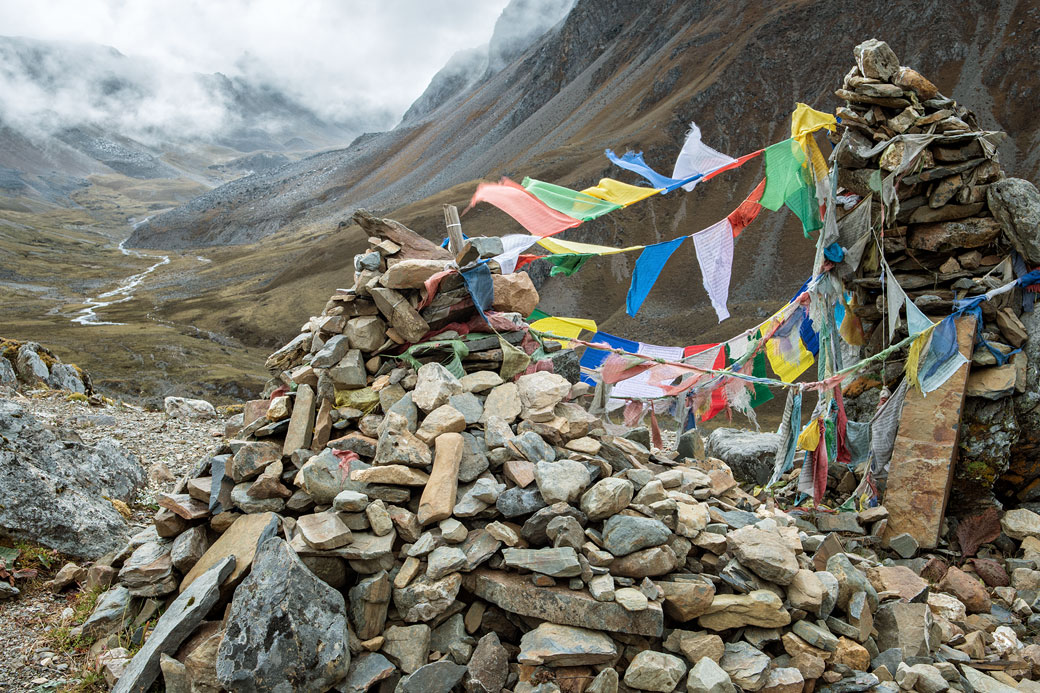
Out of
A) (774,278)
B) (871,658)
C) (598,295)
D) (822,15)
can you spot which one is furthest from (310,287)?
(871,658)

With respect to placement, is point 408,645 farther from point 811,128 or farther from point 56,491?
point 811,128

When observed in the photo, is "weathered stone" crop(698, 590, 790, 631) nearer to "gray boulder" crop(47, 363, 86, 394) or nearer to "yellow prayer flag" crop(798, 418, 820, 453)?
"yellow prayer flag" crop(798, 418, 820, 453)

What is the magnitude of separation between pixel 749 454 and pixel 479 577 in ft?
20.4

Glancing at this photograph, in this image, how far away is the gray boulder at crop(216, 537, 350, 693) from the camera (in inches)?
146

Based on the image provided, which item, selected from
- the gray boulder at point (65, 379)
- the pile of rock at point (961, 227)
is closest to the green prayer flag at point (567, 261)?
the pile of rock at point (961, 227)

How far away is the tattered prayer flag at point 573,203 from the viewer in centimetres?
779

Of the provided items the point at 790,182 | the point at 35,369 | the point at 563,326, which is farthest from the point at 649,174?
the point at 35,369

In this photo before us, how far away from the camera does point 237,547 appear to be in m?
4.68

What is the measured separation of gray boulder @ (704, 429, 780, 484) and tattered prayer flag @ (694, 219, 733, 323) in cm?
256

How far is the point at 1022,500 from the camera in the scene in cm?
718

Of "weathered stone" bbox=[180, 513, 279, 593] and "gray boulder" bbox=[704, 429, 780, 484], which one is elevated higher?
"weathered stone" bbox=[180, 513, 279, 593]

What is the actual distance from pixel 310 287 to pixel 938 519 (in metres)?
49.0

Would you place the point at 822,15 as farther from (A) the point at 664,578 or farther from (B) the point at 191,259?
(B) the point at 191,259

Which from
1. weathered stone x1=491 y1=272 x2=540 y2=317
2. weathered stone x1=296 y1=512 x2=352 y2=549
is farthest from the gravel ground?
weathered stone x1=491 y1=272 x2=540 y2=317
